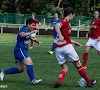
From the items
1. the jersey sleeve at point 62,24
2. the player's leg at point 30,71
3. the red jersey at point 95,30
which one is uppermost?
the jersey sleeve at point 62,24

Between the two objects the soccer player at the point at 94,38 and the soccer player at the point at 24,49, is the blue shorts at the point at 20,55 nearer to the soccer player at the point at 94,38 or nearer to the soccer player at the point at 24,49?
the soccer player at the point at 24,49

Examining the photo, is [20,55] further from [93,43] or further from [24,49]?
[93,43]

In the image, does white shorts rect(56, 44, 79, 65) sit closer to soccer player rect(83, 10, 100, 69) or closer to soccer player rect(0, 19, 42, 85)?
soccer player rect(0, 19, 42, 85)

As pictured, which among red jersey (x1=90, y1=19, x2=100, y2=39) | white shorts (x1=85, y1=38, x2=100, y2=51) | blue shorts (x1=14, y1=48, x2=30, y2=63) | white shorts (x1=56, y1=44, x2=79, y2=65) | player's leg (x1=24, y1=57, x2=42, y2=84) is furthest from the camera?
red jersey (x1=90, y1=19, x2=100, y2=39)

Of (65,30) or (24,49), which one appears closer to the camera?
(65,30)

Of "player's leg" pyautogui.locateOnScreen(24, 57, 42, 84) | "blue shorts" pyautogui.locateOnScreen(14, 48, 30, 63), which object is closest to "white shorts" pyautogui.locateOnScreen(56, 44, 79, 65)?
"player's leg" pyautogui.locateOnScreen(24, 57, 42, 84)

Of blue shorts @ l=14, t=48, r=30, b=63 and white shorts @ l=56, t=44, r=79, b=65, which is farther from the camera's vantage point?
blue shorts @ l=14, t=48, r=30, b=63

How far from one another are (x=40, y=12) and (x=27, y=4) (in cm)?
290

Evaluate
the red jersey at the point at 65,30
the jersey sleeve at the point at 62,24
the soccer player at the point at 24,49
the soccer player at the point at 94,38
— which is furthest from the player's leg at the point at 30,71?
the soccer player at the point at 94,38

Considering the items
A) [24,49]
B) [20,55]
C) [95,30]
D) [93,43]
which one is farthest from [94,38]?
[20,55]

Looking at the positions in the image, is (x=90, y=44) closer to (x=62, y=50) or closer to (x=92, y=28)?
(x=92, y=28)

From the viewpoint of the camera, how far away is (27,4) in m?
60.0

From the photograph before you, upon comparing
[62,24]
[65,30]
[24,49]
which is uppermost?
[62,24]

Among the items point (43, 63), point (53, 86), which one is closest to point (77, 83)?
point (53, 86)
